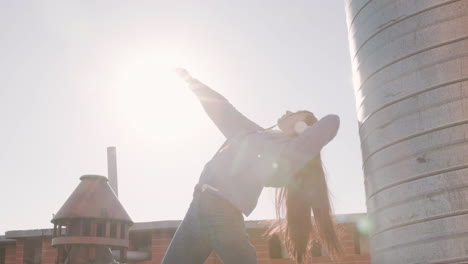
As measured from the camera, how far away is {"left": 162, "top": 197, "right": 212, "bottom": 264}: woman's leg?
9.54 feet

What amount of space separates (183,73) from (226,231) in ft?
4.21

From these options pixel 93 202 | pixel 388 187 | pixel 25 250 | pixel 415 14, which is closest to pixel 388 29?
pixel 415 14

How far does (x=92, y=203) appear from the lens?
7.08 metres

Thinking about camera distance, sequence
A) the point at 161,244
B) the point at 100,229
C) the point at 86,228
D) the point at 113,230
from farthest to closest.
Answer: the point at 161,244 → the point at 113,230 → the point at 100,229 → the point at 86,228

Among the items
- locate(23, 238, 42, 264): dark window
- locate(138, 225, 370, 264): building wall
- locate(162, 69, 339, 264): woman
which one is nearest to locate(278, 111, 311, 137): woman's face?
locate(162, 69, 339, 264): woman

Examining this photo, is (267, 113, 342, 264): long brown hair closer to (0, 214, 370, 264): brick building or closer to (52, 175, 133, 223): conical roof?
(52, 175, 133, 223): conical roof

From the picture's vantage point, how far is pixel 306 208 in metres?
3.11

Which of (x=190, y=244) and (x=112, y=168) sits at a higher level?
(x=112, y=168)

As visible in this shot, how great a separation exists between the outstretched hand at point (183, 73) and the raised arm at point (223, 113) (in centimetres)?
15

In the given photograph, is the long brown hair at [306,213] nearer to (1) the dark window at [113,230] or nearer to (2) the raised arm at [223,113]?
(2) the raised arm at [223,113]

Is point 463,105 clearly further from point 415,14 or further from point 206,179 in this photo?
point 206,179

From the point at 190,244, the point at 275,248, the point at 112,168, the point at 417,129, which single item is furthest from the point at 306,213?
the point at 275,248

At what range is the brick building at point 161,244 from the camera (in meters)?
12.9

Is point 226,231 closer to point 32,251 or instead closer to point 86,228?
point 86,228
